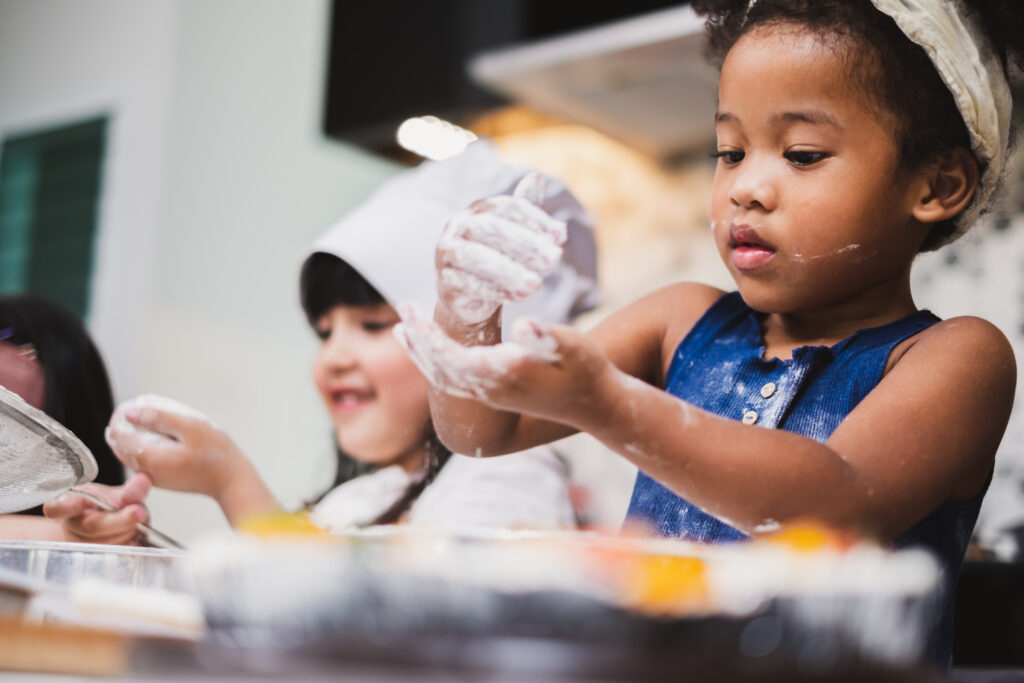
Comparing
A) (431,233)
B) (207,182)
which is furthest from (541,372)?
(207,182)

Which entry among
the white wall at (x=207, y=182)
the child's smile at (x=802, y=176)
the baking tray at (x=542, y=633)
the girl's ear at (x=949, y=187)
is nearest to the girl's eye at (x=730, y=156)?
the child's smile at (x=802, y=176)

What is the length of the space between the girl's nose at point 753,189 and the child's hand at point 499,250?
0.17 metres

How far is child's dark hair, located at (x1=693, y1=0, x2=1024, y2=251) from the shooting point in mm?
675

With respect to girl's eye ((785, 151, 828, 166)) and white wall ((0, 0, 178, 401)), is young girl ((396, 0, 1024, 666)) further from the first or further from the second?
white wall ((0, 0, 178, 401))

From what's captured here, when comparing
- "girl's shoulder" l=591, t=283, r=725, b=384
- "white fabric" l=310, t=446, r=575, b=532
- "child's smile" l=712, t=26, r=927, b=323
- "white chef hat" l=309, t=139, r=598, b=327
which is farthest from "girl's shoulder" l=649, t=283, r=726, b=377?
A: "white fabric" l=310, t=446, r=575, b=532

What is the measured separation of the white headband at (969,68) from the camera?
68 centimetres

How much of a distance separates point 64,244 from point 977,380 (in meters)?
2.16

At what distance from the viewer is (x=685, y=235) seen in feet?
6.63

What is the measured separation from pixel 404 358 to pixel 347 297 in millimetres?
113

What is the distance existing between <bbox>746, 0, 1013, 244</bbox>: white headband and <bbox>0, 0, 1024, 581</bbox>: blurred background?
93 centimetres

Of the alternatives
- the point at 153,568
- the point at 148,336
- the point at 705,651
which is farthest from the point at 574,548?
the point at 148,336

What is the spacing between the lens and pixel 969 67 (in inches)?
27.2

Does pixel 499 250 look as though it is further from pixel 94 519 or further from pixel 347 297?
pixel 347 297

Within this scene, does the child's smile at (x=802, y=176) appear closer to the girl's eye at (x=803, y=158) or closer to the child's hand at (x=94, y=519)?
the girl's eye at (x=803, y=158)
